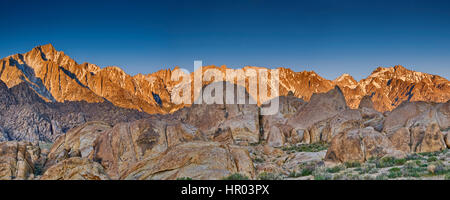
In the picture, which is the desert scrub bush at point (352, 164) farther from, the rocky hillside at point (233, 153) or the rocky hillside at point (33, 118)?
the rocky hillside at point (33, 118)

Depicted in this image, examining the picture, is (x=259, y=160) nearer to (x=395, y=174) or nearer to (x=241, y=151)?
(x=241, y=151)

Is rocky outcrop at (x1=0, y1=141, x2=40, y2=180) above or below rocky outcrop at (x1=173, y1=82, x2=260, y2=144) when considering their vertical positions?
below

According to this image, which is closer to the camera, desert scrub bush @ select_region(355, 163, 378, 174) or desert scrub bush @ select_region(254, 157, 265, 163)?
desert scrub bush @ select_region(355, 163, 378, 174)

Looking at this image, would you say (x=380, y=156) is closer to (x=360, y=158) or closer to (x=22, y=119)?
(x=360, y=158)

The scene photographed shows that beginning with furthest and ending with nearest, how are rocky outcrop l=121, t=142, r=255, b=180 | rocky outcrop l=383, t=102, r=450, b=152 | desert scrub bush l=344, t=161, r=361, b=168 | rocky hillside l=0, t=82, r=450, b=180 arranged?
rocky outcrop l=383, t=102, r=450, b=152 < desert scrub bush l=344, t=161, r=361, b=168 < rocky hillside l=0, t=82, r=450, b=180 < rocky outcrop l=121, t=142, r=255, b=180

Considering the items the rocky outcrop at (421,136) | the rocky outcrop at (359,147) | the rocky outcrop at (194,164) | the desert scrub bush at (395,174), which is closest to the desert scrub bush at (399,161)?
the rocky outcrop at (359,147)

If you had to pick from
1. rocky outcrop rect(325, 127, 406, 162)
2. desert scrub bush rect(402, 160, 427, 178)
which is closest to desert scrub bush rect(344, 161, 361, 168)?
rocky outcrop rect(325, 127, 406, 162)

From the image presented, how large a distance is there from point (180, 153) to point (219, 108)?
54.7 m

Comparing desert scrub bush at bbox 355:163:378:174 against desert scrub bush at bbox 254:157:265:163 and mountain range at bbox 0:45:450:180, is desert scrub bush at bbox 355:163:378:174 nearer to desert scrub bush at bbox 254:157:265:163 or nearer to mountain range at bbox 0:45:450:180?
mountain range at bbox 0:45:450:180

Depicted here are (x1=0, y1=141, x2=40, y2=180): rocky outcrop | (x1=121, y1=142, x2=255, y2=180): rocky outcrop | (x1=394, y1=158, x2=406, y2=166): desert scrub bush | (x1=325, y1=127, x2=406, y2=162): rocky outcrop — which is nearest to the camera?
(x1=121, y1=142, x2=255, y2=180): rocky outcrop

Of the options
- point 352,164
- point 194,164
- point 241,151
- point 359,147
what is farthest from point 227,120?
point 194,164
